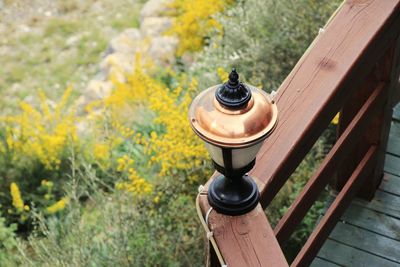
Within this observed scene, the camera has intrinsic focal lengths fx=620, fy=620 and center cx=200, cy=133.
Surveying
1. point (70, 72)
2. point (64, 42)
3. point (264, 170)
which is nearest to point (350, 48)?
point (264, 170)

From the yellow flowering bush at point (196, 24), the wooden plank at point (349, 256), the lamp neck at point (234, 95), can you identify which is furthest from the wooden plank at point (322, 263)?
the yellow flowering bush at point (196, 24)

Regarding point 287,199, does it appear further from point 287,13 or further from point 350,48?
point 350,48

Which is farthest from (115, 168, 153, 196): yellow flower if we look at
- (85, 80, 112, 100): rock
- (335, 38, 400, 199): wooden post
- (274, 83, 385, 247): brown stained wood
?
(85, 80, 112, 100): rock

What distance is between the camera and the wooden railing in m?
1.55

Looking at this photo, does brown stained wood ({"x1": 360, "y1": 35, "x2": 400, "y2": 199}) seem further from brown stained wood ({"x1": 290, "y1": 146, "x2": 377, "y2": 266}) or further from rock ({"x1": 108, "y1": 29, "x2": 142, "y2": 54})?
rock ({"x1": 108, "y1": 29, "x2": 142, "y2": 54})

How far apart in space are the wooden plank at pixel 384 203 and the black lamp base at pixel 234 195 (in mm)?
1354

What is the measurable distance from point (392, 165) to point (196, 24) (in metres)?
3.16

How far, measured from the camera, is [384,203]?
109 inches

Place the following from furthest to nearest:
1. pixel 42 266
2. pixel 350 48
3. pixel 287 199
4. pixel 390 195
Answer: pixel 287 199 → pixel 42 266 → pixel 390 195 → pixel 350 48

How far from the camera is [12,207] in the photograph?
4.47 meters

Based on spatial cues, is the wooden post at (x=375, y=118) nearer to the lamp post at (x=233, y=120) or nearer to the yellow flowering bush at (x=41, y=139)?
the lamp post at (x=233, y=120)

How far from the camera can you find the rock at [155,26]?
6359mm

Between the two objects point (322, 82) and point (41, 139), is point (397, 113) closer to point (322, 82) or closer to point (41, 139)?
point (322, 82)

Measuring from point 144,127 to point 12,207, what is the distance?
1.14 meters
